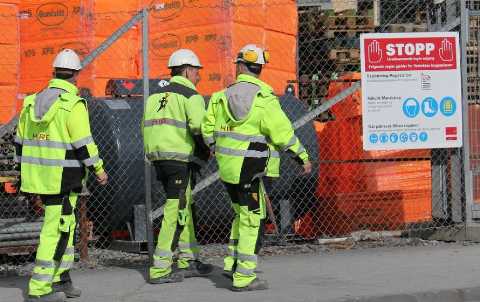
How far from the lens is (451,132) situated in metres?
10.5

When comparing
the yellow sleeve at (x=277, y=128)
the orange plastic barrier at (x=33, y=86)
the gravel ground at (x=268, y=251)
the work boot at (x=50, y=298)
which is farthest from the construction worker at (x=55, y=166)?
the orange plastic barrier at (x=33, y=86)

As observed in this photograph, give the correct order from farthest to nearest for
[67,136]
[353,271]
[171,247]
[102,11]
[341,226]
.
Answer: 1. [102,11]
2. [341,226]
3. [353,271]
4. [171,247]
5. [67,136]

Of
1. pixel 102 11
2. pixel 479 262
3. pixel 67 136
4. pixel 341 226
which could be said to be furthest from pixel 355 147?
pixel 67 136

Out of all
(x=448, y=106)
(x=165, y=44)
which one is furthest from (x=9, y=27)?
(x=448, y=106)

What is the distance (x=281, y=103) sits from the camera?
1128 centimetres

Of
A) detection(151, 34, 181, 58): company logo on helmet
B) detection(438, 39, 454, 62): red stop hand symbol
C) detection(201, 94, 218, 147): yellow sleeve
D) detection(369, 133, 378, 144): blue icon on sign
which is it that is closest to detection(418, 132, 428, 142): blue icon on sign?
detection(369, 133, 378, 144): blue icon on sign

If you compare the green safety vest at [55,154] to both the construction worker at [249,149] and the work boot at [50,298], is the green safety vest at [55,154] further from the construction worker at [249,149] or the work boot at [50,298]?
the construction worker at [249,149]

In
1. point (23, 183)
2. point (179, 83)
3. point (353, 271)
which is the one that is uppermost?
point (179, 83)

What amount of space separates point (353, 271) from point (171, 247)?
5.92 feet

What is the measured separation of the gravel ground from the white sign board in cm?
119

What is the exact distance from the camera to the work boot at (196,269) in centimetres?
855

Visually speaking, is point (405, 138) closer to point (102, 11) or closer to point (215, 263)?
point (215, 263)

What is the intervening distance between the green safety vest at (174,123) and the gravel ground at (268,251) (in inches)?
71.5

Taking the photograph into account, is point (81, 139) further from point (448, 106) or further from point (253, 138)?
point (448, 106)
